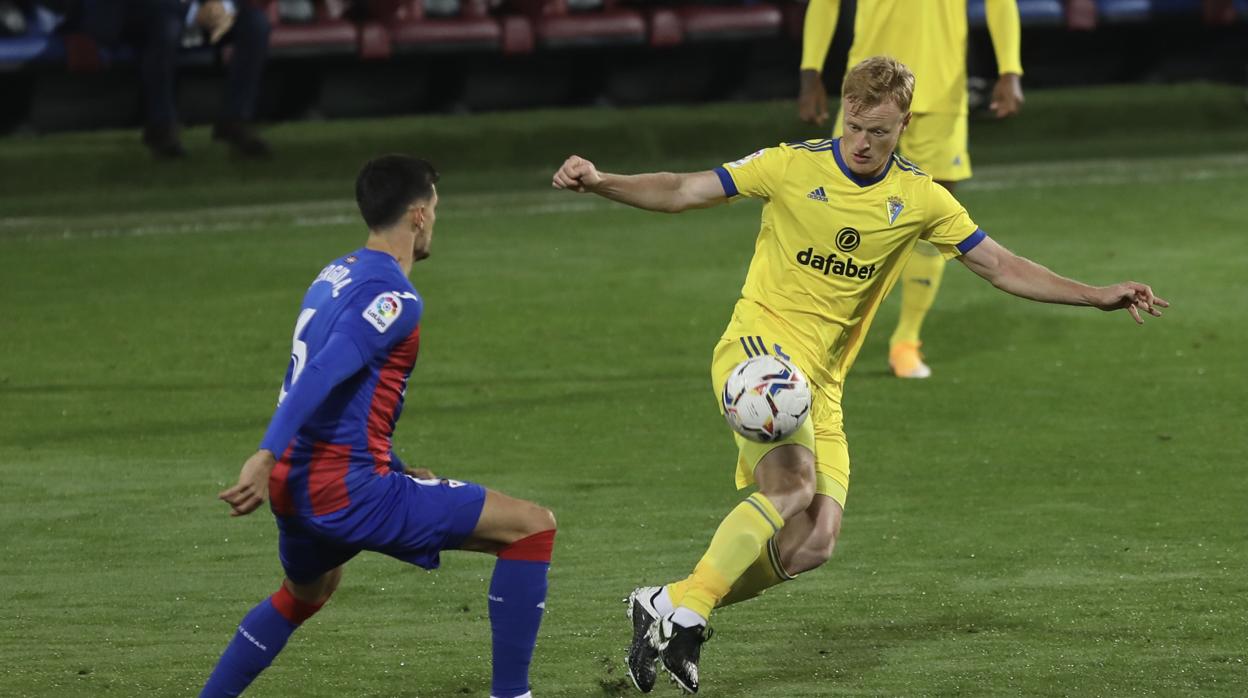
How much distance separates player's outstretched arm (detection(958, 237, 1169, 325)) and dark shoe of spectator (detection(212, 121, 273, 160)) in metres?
9.24

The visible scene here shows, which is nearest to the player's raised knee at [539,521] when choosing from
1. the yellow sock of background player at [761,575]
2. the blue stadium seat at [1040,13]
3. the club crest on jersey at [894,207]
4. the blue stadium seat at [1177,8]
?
the yellow sock of background player at [761,575]

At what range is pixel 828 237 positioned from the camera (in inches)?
198

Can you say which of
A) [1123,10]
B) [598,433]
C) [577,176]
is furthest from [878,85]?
[1123,10]

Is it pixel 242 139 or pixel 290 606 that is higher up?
pixel 290 606

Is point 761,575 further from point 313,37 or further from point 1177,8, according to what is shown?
point 1177,8

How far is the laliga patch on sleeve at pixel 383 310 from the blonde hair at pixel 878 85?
1.45 metres

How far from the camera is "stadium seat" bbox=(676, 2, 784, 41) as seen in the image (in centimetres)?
1520

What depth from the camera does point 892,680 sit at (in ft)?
15.2

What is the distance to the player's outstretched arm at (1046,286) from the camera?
479cm

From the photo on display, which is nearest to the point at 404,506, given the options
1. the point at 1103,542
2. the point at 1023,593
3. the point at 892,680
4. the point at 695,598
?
the point at 695,598

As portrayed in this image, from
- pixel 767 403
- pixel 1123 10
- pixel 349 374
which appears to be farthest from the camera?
pixel 1123 10

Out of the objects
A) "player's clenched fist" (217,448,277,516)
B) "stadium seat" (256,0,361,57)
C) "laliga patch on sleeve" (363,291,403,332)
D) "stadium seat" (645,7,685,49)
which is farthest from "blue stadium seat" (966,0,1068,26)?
"player's clenched fist" (217,448,277,516)

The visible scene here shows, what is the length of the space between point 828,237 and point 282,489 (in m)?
1.69

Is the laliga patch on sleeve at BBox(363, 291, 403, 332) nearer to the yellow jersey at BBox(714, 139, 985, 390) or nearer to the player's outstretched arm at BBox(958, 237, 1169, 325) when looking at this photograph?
the yellow jersey at BBox(714, 139, 985, 390)
